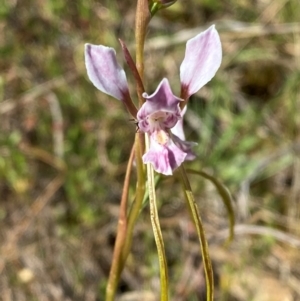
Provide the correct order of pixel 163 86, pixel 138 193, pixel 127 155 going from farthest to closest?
pixel 127 155, pixel 138 193, pixel 163 86

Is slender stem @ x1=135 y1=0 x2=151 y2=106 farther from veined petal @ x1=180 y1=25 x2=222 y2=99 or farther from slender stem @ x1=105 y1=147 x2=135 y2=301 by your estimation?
slender stem @ x1=105 y1=147 x2=135 y2=301

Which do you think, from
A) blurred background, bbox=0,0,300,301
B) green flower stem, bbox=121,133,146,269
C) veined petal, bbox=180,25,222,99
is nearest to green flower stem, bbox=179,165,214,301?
green flower stem, bbox=121,133,146,269

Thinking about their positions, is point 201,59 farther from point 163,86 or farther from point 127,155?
point 127,155

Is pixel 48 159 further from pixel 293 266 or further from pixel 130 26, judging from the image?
pixel 293 266

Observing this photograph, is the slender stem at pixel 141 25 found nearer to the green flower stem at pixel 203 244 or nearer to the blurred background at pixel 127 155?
the green flower stem at pixel 203 244

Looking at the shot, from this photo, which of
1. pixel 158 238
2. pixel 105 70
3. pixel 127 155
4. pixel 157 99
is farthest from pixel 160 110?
pixel 127 155

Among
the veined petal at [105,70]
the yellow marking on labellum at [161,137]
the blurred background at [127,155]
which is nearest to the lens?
the veined petal at [105,70]

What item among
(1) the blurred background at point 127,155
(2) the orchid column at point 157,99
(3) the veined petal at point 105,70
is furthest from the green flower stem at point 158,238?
(1) the blurred background at point 127,155

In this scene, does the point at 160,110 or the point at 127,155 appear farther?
the point at 127,155
